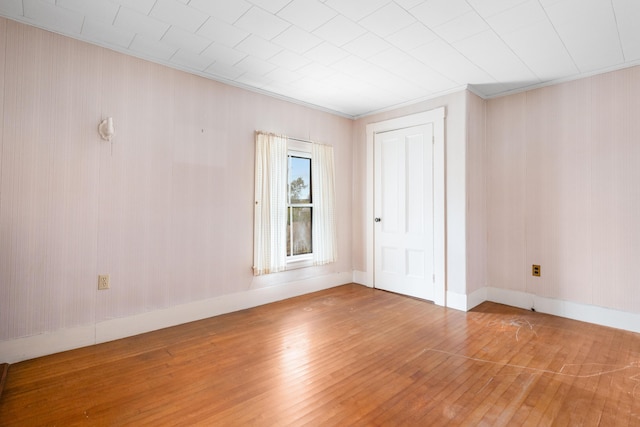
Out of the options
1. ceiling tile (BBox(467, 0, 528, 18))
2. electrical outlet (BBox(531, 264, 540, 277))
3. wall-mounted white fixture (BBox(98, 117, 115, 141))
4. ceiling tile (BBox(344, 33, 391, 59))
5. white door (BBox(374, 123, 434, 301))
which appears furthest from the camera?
white door (BBox(374, 123, 434, 301))

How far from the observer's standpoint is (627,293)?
3.02 m

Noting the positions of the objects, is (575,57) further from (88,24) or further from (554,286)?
(88,24)

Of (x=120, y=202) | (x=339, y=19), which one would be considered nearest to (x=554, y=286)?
(x=339, y=19)

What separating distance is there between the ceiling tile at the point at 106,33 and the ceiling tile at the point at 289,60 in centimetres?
121

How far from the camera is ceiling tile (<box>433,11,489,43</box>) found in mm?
2287

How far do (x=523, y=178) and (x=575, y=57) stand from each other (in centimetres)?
131

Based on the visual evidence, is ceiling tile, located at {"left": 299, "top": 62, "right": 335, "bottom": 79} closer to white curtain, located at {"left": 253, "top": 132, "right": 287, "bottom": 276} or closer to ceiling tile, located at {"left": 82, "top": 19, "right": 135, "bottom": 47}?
white curtain, located at {"left": 253, "top": 132, "right": 287, "bottom": 276}

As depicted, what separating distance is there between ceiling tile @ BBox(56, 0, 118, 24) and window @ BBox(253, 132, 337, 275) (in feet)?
5.68

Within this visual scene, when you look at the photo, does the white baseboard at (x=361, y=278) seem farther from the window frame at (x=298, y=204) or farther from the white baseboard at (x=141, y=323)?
the window frame at (x=298, y=204)

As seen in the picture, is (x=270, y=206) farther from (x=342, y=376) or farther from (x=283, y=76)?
(x=342, y=376)

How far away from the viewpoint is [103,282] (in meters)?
2.69

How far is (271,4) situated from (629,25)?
8.90ft

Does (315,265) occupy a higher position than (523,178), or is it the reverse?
(523,178)

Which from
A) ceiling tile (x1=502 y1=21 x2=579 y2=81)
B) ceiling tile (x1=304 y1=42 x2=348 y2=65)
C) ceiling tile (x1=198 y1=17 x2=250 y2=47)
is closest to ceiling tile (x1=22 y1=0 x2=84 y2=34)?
ceiling tile (x1=198 y1=17 x2=250 y2=47)
